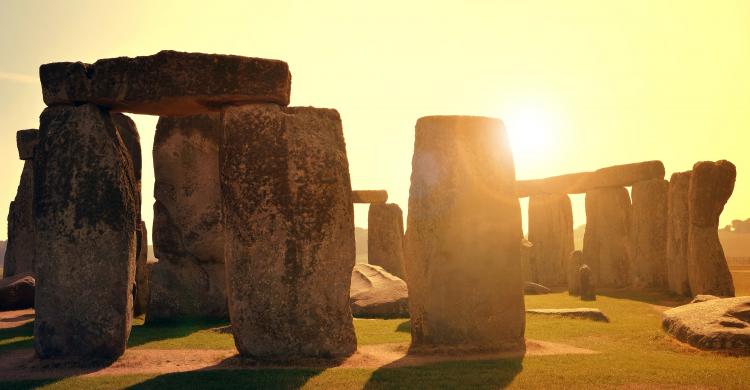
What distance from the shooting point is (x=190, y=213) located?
15227 millimetres

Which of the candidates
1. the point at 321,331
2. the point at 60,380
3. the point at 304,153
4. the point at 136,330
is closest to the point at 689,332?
the point at 321,331

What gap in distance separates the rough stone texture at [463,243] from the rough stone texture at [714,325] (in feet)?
8.21

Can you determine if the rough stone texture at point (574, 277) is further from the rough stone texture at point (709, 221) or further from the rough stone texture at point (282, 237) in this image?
the rough stone texture at point (282, 237)

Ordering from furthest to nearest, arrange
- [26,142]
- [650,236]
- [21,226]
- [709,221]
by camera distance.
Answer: [650,236] < [21,226] < [26,142] < [709,221]

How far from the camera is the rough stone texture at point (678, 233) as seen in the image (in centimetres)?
1872

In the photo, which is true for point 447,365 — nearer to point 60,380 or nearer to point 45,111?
point 60,380

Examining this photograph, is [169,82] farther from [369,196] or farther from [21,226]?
[369,196]

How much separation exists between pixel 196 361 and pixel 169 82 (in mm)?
3565

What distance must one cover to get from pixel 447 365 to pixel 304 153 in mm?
3116

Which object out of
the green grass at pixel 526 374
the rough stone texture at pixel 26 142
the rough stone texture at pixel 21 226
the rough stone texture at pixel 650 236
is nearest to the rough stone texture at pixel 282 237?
the green grass at pixel 526 374

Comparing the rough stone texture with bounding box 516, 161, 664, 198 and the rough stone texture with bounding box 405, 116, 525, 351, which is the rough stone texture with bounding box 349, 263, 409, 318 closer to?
the rough stone texture with bounding box 405, 116, 525, 351

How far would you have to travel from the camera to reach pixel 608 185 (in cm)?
2489

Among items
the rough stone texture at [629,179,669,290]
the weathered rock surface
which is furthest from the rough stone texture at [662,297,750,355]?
the rough stone texture at [629,179,669,290]

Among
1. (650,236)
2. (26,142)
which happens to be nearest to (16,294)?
(26,142)
